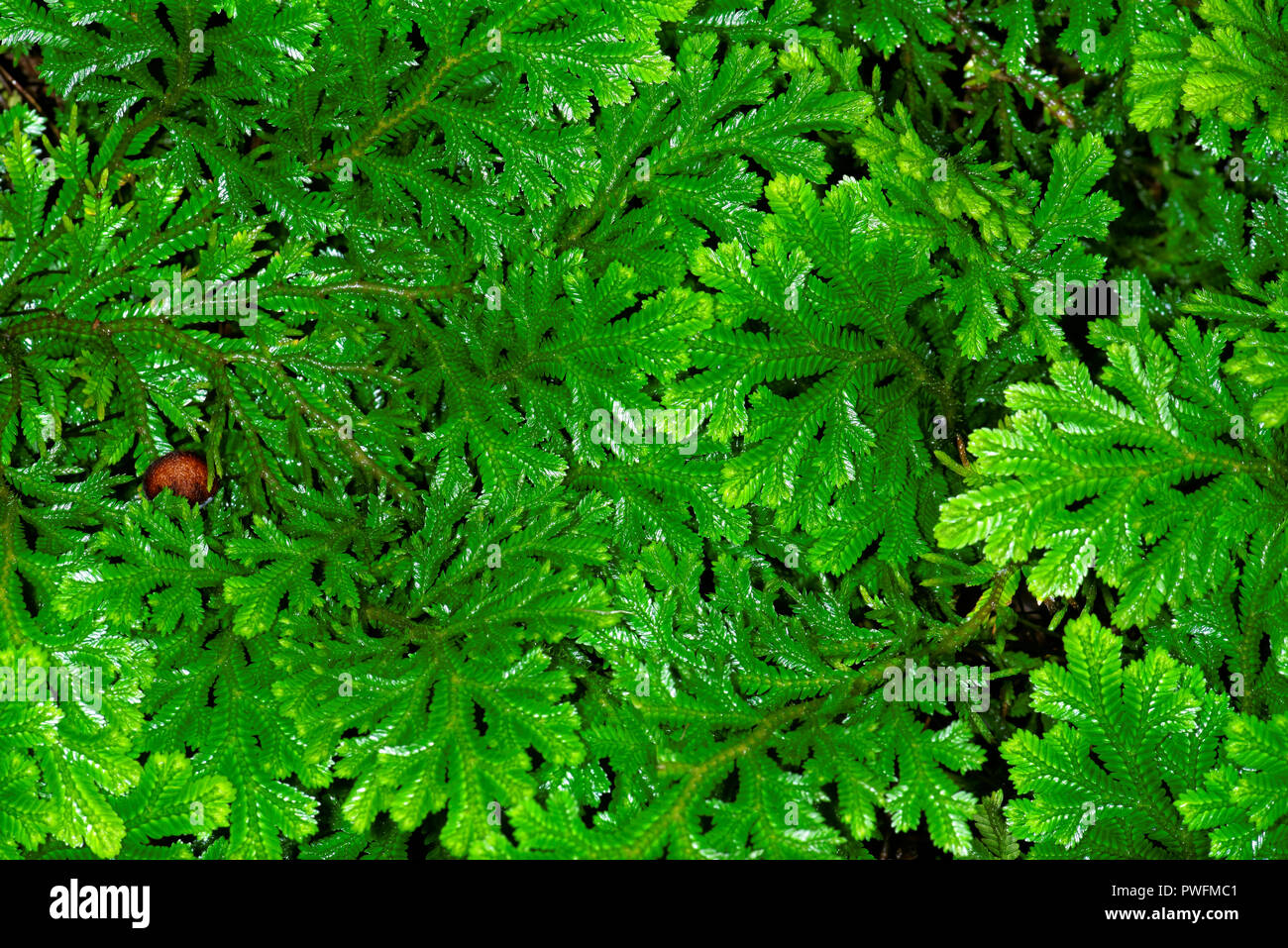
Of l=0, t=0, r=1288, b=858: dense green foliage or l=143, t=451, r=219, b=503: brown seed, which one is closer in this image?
l=0, t=0, r=1288, b=858: dense green foliage

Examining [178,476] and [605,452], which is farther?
[605,452]

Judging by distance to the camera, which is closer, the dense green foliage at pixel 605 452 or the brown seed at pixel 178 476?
the dense green foliage at pixel 605 452
